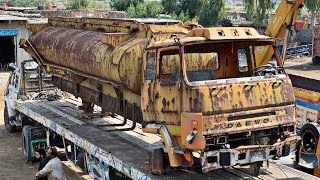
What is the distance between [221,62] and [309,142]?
8.10 feet

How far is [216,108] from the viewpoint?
655cm

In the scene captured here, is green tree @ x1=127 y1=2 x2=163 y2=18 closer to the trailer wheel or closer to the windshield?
the windshield

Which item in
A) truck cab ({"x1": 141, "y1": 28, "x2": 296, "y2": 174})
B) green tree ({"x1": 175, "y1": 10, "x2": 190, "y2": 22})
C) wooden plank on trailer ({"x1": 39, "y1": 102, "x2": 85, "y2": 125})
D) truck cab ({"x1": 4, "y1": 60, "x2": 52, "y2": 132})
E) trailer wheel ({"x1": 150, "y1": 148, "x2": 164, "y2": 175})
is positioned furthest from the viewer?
green tree ({"x1": 175, "y1": 10, "x2": 190, "y2": 22})

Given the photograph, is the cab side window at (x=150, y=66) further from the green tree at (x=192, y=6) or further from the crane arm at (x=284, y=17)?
the green tree at (x=192, y=6)

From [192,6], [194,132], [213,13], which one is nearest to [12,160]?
[194,132]

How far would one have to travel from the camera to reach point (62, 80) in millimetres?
12172

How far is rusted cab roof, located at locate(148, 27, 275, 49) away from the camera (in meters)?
6.85

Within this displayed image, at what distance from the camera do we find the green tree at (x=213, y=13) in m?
51.1

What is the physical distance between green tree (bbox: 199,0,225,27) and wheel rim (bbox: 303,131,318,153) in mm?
42699

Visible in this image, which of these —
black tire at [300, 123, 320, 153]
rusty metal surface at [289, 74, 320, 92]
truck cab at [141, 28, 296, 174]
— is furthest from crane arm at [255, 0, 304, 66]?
truck cab at [141, 28, 296, 174]

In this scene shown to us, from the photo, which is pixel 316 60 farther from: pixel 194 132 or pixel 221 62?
pixel 194 132

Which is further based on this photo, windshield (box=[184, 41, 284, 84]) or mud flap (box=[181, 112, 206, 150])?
windshield (box=[184, 41, 284, 84])

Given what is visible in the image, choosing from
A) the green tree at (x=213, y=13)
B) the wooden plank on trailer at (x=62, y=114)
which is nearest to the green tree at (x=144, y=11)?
the green tree at (x=213, y=13)

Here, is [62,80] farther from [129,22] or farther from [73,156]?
[129,22]
